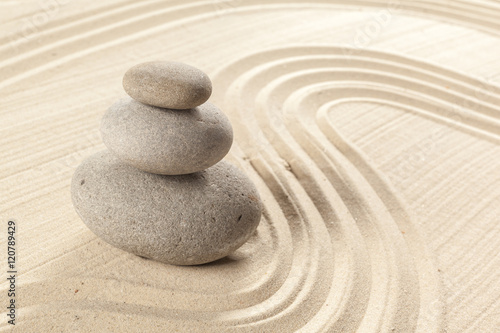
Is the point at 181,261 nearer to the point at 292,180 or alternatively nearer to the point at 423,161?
the point at 292,180

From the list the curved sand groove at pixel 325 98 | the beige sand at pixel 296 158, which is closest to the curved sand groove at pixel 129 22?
the beige sand at pixel 296 158

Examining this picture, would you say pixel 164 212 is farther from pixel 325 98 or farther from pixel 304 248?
pixel 325 98

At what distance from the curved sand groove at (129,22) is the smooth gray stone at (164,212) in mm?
2102

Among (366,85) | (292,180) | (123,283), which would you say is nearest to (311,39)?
(366,85)

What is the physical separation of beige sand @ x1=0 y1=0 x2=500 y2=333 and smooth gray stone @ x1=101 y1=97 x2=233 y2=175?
551 mm

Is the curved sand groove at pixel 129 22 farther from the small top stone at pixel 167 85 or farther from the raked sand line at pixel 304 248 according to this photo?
the small top stone at pixel 167 85

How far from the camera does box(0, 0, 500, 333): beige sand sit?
8.46ft

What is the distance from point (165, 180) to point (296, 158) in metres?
1.34

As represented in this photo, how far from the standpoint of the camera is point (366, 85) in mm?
4668

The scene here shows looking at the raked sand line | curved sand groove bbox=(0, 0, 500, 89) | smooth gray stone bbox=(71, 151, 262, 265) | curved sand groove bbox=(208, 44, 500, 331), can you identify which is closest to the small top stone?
smooth gray stone bbox=(71, 151, 262, 265)

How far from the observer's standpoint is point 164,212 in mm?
2545

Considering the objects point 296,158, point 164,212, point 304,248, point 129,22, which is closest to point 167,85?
point 164,212

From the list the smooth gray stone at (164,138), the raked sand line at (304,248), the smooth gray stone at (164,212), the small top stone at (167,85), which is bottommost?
the raked sand line at (304,248)

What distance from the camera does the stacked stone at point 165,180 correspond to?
250cm
